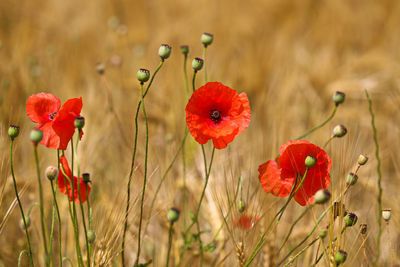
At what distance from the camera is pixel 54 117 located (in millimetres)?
664

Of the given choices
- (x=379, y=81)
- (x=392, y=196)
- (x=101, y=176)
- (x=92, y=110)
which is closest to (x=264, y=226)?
(x=392, y=196)

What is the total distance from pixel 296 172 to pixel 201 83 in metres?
1.20

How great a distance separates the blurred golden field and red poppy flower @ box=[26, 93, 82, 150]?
10cm

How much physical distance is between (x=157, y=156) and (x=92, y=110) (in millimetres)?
490

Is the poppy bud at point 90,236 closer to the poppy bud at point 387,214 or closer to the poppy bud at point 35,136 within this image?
the poppy bud at point 35,136

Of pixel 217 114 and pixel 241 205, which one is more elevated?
pixel 217 114

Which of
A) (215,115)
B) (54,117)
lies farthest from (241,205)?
(54,117)

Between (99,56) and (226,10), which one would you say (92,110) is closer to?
(99,56)

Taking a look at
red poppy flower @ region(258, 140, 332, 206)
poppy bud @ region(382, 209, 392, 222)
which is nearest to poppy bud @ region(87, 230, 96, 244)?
red poppy flower @ region(258, 140, 332, 206)

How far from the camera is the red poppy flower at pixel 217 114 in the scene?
0.72m

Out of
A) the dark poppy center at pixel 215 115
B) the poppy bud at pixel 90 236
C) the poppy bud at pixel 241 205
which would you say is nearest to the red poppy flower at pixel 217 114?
the dark poppy center at pixel 215 115

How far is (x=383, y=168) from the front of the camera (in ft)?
5.45

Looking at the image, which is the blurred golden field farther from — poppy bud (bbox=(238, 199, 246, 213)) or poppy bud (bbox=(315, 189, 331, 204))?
poppy bud (bbox=(315, 189, 331, 204))

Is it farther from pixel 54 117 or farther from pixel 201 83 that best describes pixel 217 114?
pixel 201 83
